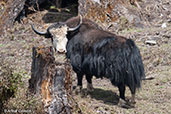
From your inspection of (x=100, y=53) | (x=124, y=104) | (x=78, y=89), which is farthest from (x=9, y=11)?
(x=124, y=104)

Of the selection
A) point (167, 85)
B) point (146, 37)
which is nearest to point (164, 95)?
point (167, 85)

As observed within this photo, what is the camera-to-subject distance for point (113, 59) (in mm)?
6000

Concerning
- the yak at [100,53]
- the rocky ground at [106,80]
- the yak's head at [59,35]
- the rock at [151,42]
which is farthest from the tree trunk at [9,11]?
the yak's head at [59,35]

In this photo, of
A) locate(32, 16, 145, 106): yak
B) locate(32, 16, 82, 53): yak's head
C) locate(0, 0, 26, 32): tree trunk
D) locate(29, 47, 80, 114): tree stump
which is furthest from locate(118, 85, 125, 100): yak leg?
locate(0, 0, 26, 32): tree trunk

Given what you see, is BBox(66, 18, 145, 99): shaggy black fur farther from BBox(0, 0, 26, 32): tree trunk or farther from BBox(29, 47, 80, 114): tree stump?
BBox(0, 0, 26, 32): tree trunk

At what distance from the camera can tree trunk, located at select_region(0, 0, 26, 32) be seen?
1107cm

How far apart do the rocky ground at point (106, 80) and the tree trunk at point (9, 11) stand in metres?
0.26

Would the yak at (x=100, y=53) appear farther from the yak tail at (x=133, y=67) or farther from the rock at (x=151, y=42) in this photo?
the rock at (x=151, y=42)

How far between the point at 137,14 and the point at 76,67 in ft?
17.1

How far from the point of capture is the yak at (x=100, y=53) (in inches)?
235

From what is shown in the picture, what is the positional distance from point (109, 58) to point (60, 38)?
3.47 feet

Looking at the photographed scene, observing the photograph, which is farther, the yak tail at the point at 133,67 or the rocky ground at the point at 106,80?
the yak tail at the point at 133,67

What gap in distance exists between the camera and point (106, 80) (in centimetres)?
802

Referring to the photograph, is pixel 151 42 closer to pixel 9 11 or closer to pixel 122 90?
pixel 122 90
